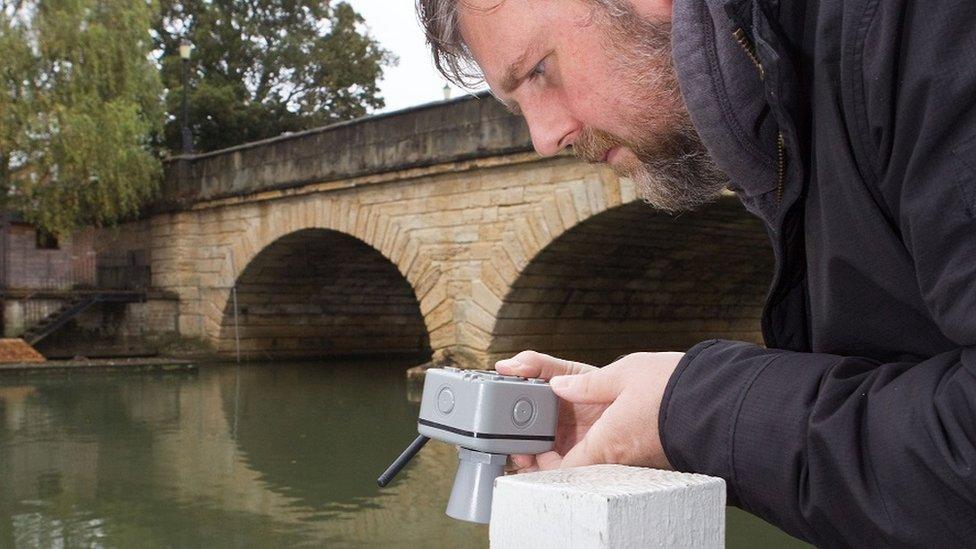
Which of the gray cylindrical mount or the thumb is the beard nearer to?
the thumb

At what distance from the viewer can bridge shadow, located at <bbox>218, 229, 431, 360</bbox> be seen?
15844 millimetres

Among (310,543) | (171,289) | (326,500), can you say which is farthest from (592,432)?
(171,289)

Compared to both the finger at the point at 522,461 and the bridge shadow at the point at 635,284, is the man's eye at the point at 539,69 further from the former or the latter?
the bridge shadow at the point at 635,284

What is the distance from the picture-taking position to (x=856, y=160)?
31.7 inches

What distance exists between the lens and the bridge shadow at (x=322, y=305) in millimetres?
15844

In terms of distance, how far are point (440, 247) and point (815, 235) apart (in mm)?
11290

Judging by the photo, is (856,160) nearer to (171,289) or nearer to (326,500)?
(326,500)

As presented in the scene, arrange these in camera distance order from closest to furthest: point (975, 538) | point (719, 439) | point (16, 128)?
point (975, 538), point (719, 439), point (16, 128)

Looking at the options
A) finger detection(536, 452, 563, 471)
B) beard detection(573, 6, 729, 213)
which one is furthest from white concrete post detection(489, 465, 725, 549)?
beard detection(573, 6, 729, 213)

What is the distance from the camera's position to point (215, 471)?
651cm

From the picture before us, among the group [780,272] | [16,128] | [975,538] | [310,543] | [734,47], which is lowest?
[310,543]

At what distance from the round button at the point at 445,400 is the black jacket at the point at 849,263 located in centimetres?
21

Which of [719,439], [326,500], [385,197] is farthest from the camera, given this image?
[385,197]

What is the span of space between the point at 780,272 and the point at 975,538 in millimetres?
334
